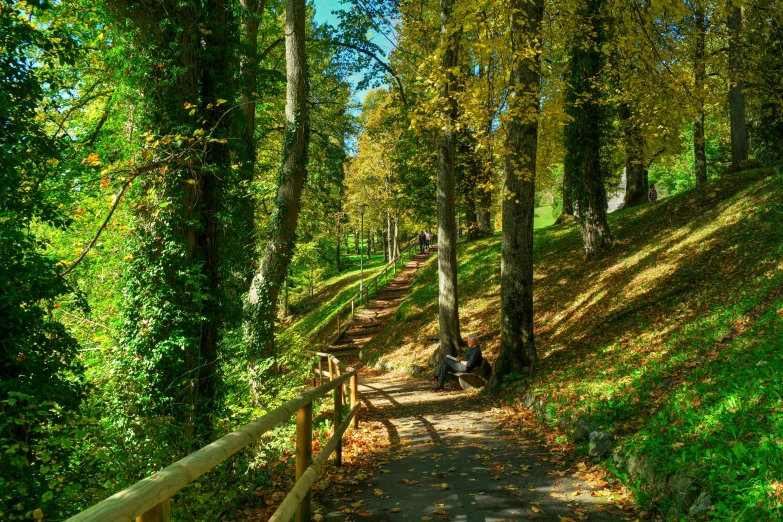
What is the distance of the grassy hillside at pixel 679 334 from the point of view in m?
4.30

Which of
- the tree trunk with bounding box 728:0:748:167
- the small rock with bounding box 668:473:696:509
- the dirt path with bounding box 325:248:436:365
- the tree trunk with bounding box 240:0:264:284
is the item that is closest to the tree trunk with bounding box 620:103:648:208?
the tree trunk with bounding box 728:0:748:167

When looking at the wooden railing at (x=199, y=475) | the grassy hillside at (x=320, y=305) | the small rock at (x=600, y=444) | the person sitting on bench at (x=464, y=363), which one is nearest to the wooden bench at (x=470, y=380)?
the person sitting on bench at (x=464, y=363)

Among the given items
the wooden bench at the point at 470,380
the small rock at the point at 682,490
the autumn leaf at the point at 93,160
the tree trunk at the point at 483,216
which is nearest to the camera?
the small rock at the point at 682,490

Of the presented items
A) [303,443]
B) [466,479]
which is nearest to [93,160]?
[303,443]

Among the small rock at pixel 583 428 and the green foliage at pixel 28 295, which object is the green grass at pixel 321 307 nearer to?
the small rock at pixel 583 428

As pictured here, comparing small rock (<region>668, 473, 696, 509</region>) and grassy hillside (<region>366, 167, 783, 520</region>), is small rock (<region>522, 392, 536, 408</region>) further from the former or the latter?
small rock (<region>668, 473, 696, 509</region>)

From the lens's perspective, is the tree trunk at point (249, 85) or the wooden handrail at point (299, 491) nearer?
the wooden handrail at point (299, 491)

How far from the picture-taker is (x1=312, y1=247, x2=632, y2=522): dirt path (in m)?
4.39

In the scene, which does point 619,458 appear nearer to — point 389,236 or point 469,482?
point 469,482

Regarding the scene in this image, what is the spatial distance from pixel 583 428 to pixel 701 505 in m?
2.41

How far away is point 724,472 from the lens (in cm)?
392

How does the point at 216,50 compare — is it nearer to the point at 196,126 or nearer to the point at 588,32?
the point at 196,126

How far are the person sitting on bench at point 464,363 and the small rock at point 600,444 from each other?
525 cm

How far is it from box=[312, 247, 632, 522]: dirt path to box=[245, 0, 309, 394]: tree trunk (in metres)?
3.18
